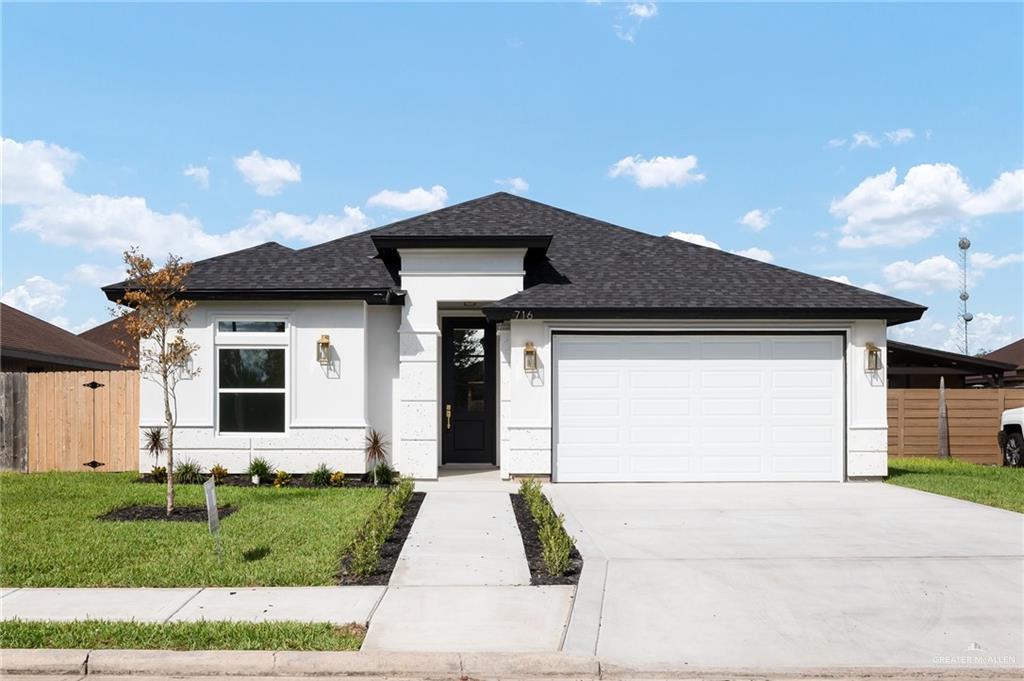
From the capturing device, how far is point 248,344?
13336mm

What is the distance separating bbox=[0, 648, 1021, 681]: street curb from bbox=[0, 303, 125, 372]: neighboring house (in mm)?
16573

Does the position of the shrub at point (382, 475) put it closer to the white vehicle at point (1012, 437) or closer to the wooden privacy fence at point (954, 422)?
the wooden privacy fence at point (954, 422)

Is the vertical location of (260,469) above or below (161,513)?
above

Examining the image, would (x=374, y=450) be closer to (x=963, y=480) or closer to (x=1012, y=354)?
(x=963, y=480)

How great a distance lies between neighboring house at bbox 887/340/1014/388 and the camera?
861 inches

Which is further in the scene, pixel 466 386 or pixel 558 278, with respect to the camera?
pixel 466 386

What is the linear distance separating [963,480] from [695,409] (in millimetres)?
5020

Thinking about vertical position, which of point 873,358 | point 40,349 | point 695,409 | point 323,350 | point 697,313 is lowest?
point 695,409

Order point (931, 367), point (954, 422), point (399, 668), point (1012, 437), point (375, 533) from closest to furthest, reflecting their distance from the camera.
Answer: point (399, 668) → point (375, 533) → point (1012, 437) → point (954, 422) → point (931, 367)

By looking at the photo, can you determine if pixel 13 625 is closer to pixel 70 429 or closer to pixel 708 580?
pixel 708 580

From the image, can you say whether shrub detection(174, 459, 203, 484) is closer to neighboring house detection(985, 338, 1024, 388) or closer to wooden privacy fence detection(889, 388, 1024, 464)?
wooden privacy fence detection(889, 388, 1024, 464)

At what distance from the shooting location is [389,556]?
7.87 metres

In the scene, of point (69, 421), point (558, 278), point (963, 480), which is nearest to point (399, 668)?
point (558, 278)

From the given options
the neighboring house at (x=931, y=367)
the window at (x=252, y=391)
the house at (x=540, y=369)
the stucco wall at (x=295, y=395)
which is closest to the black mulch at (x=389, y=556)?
the stucco wall at (x=295, y=395)
